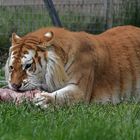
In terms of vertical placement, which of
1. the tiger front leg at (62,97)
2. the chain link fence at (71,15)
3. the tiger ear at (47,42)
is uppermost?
the tiger ear at (47,42)

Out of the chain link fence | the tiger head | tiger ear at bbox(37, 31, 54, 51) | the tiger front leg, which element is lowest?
the chain link fence

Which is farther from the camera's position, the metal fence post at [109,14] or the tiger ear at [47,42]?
the metal fence post at [109,14]

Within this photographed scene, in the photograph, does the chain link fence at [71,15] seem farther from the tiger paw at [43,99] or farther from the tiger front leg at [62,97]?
the tiger paw at [43,99]

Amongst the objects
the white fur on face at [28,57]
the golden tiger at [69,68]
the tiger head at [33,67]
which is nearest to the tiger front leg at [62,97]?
the golden tiger at [69,68]

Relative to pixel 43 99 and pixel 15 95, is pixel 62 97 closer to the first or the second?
pixel 43 99

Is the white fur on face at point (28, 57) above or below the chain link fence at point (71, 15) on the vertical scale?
above

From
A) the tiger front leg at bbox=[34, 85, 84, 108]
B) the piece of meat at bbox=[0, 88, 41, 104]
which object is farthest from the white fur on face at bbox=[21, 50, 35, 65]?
the tiger front leg at bbox=[34, 85, 84, 108]

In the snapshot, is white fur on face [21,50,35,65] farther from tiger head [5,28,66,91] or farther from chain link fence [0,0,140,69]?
chain link fence [0,0,140,69]

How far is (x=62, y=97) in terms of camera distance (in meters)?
8.00

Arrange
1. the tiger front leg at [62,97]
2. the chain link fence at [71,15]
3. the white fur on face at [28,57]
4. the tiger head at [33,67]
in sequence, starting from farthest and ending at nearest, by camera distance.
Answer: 1. the chain link fence at [71,15]
2. the white fur on face at [28,57]
3. the tiger head at [33,67]
4. the tiger front leg at [62,97]

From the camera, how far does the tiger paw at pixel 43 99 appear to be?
7.65 meters

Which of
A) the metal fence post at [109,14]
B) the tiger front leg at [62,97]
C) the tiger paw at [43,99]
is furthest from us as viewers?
the metal fence post at [109,14]

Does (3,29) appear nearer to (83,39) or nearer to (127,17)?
(127,17)

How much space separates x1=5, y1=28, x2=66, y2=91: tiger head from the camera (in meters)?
8.02
